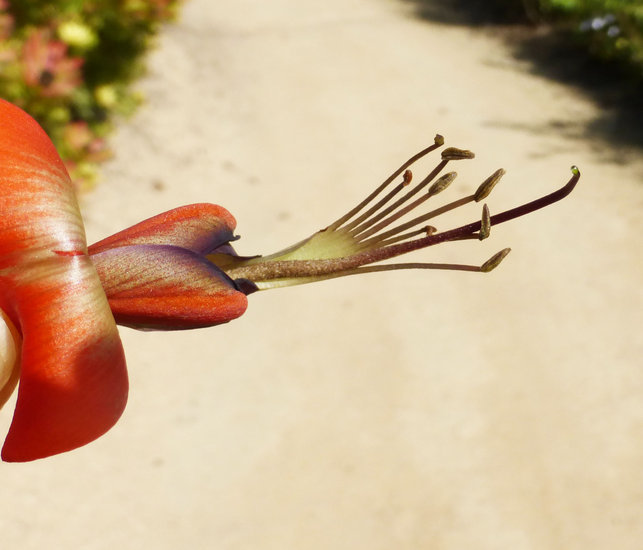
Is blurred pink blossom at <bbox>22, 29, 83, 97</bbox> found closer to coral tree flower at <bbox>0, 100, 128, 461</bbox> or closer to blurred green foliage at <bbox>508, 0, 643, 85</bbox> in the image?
coral tree flower at <bbox>0, 100, 128, 461</bbox>

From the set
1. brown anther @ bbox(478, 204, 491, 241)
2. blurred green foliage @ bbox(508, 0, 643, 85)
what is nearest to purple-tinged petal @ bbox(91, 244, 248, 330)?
brown anther @ bbox(478, 204, 491, 241)

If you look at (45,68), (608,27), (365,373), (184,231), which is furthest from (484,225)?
(608,27)

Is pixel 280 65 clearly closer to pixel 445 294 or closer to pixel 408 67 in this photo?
pixel 408 67

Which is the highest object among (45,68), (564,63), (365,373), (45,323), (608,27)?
(45,323)

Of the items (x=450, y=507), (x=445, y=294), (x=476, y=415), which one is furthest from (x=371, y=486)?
(x=445, y=294)

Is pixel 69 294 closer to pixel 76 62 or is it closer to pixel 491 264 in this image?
pixel 491 264

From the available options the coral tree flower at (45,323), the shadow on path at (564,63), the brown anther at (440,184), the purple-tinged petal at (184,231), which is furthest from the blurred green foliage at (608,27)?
the coral tree flower at (45,323)
